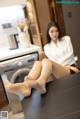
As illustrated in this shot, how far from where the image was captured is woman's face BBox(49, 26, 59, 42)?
8.86 ft

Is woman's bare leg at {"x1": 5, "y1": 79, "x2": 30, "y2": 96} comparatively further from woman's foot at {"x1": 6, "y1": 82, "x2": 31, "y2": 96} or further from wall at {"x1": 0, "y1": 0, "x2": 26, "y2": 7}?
wall at {"x1": 0, "y1": 0, "x2": 26, "y2": 7}

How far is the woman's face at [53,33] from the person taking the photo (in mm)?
2701

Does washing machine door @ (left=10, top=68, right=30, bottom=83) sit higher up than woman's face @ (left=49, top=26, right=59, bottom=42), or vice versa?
woman's face @ (left=49, top=26, right=59, bottom=42)

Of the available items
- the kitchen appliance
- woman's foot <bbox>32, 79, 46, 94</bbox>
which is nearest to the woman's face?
the kitchen appliance

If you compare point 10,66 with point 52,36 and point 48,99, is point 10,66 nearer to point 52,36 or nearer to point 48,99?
point 52,36

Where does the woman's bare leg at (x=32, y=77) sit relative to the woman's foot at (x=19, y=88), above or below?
above

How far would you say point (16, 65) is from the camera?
2.73 m

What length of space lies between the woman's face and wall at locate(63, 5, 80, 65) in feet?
1.83

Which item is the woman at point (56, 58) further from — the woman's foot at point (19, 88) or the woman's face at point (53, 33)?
the woman's foot at point (19, 88)

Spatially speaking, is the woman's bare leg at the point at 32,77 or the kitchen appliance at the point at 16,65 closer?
the woman's bare leg at the point at 32,77

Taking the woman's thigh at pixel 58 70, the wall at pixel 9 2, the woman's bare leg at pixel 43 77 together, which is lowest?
the woman's thigh at pixel 58 70

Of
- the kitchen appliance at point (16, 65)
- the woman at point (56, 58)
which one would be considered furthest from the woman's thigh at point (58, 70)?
the kitchen appliance at point (16, 65)

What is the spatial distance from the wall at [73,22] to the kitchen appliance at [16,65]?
2.55 feet

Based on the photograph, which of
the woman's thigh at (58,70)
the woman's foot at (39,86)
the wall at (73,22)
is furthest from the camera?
the wall at (73,22)
